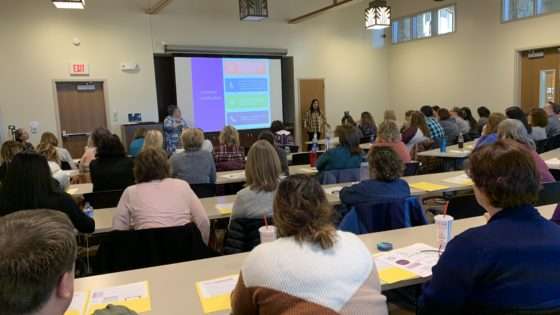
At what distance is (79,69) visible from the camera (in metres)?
9.00

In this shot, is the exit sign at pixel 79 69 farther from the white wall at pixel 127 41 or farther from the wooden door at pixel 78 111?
the wooden door at pixel 78 111

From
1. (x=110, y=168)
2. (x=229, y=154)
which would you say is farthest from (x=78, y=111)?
(x=110, y=168)

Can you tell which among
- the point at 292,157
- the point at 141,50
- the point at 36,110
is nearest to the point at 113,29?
the point at 141,50

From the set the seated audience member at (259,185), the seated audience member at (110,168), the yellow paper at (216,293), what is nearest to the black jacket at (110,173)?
the seated audience member at (110,168)

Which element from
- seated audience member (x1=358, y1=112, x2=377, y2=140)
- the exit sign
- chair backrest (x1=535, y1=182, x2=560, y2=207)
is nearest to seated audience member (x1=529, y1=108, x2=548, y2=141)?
seated audience member (x1=358, y1=112, x2=377, y2=140)

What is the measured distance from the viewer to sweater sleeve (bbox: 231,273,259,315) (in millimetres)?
1409

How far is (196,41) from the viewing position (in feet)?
32.9

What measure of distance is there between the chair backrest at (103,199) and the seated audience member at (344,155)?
1.86 m

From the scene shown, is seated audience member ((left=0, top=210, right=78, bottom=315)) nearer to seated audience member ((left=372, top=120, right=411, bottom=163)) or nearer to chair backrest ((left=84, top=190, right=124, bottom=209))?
chair backrest ((left=84, top=190, right=124, bottom=209))

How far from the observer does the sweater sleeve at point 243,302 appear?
141 cm

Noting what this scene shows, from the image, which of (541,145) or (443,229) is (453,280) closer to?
(443,229)

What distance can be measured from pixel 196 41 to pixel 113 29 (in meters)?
1.70

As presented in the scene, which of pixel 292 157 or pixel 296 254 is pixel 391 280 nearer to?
pixel 296 254

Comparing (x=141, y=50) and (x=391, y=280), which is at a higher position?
(x=141, y=50)
